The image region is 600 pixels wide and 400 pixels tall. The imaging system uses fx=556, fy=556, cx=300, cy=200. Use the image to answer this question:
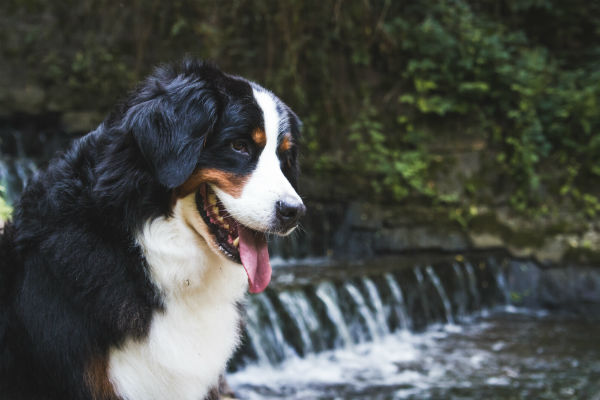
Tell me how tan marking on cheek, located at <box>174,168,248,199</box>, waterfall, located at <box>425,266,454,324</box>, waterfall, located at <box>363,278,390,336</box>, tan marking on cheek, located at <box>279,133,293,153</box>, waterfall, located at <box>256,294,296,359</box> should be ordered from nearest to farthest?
tan marking on cheek, located at <box>174,168,248,199</box>
tan marking on cheek, located at <box>279,133,293,153</box>
waterfall, located at <box>256,294,296,359</box>
waterfall, located at <box>363,278,390,336</box>
waterfall, located at <box>425,266,454,324</box>

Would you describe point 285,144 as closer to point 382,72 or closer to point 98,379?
point 98,379

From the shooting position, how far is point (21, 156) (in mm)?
7156

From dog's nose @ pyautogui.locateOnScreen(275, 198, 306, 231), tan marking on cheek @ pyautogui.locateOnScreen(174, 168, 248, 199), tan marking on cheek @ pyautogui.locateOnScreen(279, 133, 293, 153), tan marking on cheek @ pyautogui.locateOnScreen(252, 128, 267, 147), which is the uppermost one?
tan marking on cheek @ pyautogui.locateOnScreen(252, 128, 267, 147)

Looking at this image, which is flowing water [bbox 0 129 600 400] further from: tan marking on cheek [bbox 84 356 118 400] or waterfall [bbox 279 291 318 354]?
tan marking on cheek [bbox 84 356 118 400]

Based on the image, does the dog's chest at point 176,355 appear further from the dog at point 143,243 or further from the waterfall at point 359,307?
the waterfall at point 359,307

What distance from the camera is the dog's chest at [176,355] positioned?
6.25 feet

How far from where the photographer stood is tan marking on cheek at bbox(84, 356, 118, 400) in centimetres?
186

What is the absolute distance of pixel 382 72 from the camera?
8.16 meters

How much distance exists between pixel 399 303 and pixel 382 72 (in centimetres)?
375

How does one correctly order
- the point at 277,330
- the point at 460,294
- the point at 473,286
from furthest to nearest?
the point at 473,286 < the point at 460,294 < the point at 277,330

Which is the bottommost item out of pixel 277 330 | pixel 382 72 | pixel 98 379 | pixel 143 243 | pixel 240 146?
pixel 277 330

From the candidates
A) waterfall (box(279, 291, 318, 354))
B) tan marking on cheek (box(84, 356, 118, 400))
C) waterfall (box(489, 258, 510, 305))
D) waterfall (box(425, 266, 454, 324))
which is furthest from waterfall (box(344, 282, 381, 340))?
tan marking on cheek (box(84, 356, 118, 400))

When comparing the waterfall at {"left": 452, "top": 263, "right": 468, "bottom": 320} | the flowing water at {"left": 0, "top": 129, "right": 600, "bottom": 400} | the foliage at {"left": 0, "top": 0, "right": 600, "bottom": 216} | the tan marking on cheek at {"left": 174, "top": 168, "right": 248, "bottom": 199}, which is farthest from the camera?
the foliage at {"left": 0, "top": 0, "right": 600, "bottom": 216}

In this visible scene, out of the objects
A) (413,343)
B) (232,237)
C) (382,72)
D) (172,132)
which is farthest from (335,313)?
(382,72)
